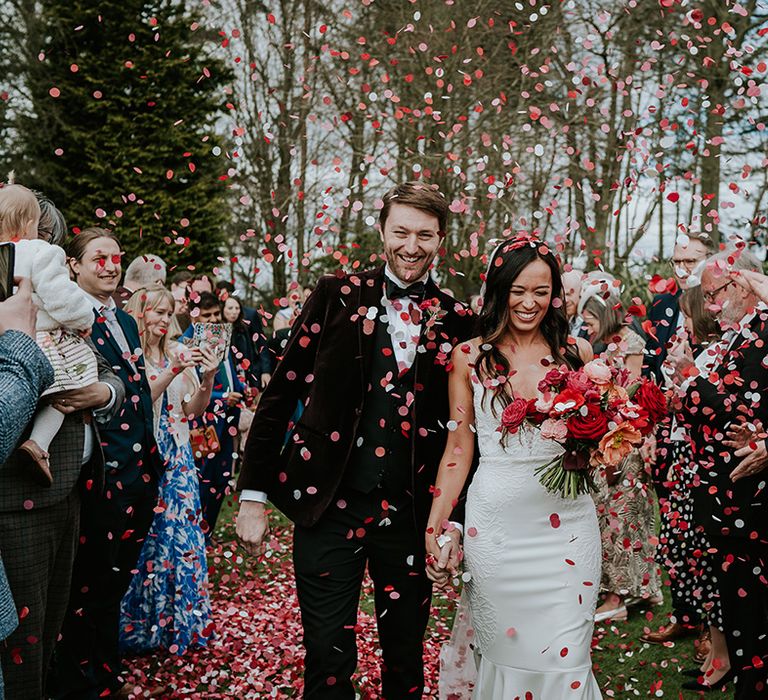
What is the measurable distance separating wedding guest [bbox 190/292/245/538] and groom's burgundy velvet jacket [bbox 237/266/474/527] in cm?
305

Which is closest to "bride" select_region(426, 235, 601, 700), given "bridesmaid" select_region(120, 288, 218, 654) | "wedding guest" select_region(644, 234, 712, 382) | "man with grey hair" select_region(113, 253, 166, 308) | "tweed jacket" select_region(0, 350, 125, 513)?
"tweed jacket" select_region(0, 350, 125, 513)

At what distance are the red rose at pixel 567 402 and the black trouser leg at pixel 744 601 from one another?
4.88ft

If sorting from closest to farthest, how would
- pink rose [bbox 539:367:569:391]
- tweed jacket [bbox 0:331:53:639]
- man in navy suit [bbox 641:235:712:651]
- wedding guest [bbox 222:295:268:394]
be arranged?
tweed jacket [bbox 0:331:53:639], pink rose [bbox 539:367:569:391], man in navy suit [bbox 641:235:712:651], wedding guest [bbox 222:295:268:394]

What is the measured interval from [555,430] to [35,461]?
1.96 metres

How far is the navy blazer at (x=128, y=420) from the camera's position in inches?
166

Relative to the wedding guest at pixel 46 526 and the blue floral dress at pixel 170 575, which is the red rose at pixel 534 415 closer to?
the wedding guest at pixel 46 526

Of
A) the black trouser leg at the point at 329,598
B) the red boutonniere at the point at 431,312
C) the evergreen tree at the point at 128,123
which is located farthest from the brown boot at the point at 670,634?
the evergreen tree at the point at 128,123

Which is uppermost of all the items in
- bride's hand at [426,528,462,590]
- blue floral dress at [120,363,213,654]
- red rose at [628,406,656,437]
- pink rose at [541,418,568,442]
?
red rose at [628,406,656,437]

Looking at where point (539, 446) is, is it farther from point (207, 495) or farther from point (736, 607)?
point (207, 495)

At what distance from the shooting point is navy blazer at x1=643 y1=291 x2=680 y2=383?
6.35m

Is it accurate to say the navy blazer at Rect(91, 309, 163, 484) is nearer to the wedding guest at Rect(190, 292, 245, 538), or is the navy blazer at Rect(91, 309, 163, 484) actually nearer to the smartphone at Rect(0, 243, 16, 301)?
the smartphone at Rect(0, 243, 16, 301)

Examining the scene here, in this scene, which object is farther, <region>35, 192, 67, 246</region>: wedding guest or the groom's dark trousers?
<region>35, 192, 67, 246</region>: wedding guest

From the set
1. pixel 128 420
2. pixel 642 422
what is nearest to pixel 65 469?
pixel 128 420

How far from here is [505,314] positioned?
138 inches
